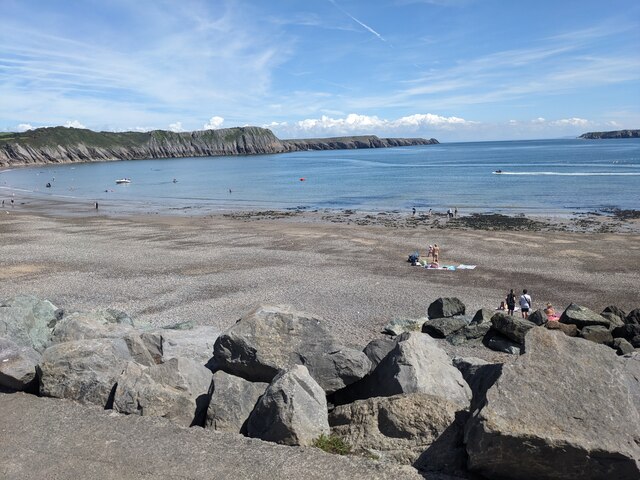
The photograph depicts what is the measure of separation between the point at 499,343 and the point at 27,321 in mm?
13781

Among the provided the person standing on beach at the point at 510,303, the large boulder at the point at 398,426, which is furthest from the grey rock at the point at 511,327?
the large boulder at the point at 398,426

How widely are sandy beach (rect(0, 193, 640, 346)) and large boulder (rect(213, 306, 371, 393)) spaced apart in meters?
7.76

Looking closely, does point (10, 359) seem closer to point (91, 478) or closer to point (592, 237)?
point (91, 478)

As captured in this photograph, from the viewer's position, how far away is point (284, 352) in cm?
960

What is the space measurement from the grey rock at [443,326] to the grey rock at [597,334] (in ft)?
12.6

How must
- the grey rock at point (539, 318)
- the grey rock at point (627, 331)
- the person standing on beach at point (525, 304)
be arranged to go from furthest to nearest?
the person standing on beach at point (525, 304)
the grey rock at point (539, 318)
the grey rock at point (627, 331)

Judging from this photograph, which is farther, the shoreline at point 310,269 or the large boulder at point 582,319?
the shoreline at point 310,269

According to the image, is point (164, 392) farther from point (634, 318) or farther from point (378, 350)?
point (634, 318)

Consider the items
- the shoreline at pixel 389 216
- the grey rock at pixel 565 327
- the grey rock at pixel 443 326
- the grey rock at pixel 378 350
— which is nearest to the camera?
the grey rock at pixel 378 350

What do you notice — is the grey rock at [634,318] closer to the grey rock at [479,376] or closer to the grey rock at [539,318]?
the grey rock at [539,318]

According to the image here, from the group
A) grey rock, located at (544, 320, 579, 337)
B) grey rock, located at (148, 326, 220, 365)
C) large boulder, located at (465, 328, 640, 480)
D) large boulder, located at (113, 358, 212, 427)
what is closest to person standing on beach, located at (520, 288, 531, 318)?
grey rock, located at (544, 320, 579, 337)

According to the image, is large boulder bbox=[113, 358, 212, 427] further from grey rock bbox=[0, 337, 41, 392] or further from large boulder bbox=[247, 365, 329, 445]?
grey rock bbox=[0, 337, 41, 392]

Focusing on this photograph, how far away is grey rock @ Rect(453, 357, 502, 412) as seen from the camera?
7.15 meters

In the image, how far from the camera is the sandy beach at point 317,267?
22.7 metres
